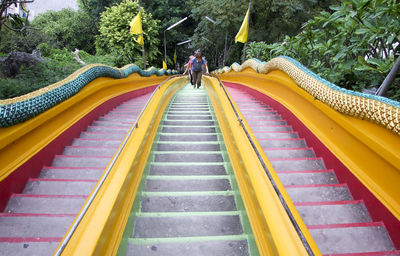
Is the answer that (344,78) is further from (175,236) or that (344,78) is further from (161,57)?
(161,57)

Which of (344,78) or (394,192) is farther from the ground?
(344,78)

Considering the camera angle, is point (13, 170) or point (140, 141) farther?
point (140, 141)

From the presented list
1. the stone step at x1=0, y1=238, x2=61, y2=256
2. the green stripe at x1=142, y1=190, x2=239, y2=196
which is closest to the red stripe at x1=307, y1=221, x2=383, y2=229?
the green stripe at x1=142, y1=190, x2=239, y2=196

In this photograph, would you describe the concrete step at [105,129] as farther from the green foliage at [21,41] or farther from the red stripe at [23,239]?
the green foliage at [21,41]

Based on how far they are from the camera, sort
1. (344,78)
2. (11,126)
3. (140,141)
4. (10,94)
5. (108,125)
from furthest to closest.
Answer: (10,94) < (108,125) < (344,78) < (140,141) < (11,126)

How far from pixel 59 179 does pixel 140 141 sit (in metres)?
0.87

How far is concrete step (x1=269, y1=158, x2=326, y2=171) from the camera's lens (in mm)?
2541

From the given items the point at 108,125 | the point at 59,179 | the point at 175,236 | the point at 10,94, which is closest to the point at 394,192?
the point at 175,236

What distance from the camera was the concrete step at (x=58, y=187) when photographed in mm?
2127

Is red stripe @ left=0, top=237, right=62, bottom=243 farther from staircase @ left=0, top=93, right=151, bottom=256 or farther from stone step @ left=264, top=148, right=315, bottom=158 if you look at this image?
stone step @ left=264, top=148, right=315, bottom=158

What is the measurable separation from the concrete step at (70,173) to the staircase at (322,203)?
2.01 meters

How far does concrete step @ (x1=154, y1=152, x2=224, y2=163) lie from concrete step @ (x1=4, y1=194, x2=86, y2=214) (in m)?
1.09

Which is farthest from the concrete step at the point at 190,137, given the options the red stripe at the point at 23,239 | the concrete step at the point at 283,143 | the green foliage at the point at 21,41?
the green foliage at the point at 21,41

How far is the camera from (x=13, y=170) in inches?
76.9
